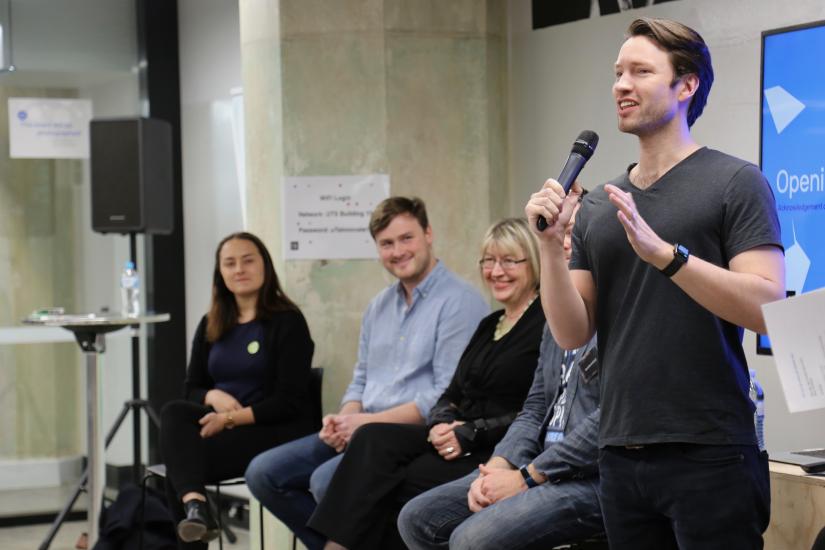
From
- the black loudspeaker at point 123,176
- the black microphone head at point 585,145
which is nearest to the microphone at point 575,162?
the black microphone head at point 585,145

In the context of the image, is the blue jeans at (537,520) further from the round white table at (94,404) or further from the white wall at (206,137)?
the white wall at (206,137)

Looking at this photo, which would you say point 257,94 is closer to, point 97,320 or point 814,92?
point 97,320

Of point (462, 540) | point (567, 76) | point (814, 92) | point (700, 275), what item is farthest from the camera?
point (567, 76)

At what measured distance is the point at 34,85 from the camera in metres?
6.33

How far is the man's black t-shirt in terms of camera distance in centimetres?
212

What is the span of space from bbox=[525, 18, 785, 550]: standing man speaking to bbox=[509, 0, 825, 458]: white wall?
5.12ft

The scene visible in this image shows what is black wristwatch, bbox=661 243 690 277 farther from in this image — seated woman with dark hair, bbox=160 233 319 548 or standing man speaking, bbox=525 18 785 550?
seated woman with dark hair, bbox=160 233 319 548

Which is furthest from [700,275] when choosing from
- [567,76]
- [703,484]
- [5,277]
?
[5,277]

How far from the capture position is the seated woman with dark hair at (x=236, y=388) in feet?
14.7

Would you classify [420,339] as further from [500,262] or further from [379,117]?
[379,117]

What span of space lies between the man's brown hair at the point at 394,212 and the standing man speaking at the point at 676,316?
6.90 ft

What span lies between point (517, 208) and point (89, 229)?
105 inches

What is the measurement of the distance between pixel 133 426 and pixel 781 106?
13.1ft

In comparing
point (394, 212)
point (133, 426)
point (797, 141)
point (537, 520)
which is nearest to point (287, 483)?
point (394, 212)
